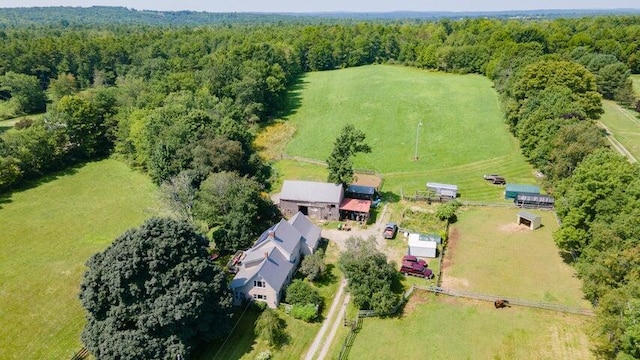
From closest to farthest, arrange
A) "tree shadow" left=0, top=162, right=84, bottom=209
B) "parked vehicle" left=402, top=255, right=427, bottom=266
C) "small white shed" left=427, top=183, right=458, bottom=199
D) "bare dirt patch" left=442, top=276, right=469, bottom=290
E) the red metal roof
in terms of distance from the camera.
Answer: "bare dirt patch" left=442, top=276, right=469, bottom=290 < "parked vehicle" left=402, top=255, right=427, bottom=266 < the red metal roof < "small white shed" left=427, top=183, right=458, bottom=199 < "tree shadow" left=0, top=162, right=84, bottom=209

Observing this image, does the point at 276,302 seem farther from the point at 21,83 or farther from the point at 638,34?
the point at 638,34

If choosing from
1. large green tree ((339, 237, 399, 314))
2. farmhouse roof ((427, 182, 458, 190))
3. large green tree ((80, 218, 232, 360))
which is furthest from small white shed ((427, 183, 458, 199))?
large green tree ((80, 218, 232, 360))

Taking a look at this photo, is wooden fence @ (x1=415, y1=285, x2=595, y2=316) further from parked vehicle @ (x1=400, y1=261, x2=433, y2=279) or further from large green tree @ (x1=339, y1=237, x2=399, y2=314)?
large green tree @ (x1=339, y1=237, x2=399, y2=314)

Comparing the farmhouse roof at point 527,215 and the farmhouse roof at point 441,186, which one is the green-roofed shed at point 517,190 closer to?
the farmhouse roof at point 527,215

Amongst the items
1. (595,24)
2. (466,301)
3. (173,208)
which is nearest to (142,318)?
(173,208)

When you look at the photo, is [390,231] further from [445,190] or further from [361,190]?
[445,190]

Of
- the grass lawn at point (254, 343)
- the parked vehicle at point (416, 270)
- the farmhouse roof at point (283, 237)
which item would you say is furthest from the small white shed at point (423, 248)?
the farmhouse roof at point (283, 237)

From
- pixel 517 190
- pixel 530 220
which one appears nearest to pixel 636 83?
pixel 517 190
